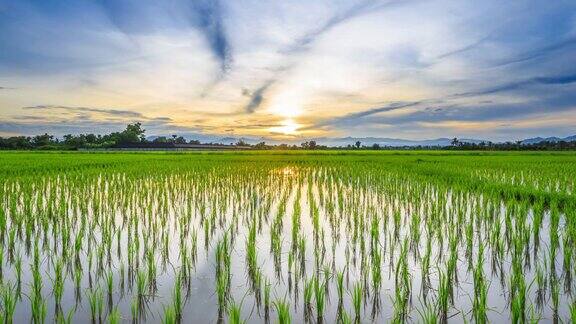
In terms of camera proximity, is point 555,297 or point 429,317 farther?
point 555,297

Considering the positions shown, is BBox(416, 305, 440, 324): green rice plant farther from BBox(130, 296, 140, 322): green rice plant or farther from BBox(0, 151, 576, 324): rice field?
BBox(130, 296, 140, 322): green rice plant

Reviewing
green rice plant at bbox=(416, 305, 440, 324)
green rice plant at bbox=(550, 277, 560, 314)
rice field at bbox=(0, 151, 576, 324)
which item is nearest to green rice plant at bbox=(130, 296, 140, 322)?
rice field at bbox=(0, 151, 576, 324)

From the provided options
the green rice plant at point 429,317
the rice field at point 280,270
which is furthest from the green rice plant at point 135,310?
the green rice plant at point 429,317

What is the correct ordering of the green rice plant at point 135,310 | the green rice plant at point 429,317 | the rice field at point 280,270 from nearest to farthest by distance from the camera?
the green rice plant at point 429,317, the green rice plant at point 135,310, the rice field at point 280,270

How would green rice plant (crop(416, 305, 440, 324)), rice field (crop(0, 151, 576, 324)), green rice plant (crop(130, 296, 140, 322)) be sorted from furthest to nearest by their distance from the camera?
rice field (crop(0, 151, 576, 324)) → green rice plant (crop(130, 296, 140, 322)) → green rice plant (crop(416, 305, 440, 324))

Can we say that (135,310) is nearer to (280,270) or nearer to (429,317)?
(280,270)

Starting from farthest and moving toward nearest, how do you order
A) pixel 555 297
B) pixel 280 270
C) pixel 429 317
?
pixel 280 270 → pixel 555 297 → pixel 429 317

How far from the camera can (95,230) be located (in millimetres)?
5668

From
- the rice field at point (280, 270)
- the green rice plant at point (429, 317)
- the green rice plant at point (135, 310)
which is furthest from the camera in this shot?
the rice field at point (280, 270)

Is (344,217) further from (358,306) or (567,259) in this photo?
(358,306)

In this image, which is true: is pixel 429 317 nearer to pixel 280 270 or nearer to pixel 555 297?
pixel 555 297

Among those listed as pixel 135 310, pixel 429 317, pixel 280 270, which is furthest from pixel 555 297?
pixel 135 310

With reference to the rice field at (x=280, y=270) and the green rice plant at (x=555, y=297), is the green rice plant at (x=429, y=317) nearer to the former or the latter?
the rice field at (x=280, y=270)

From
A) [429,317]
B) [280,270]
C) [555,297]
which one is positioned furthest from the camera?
[280,270]
